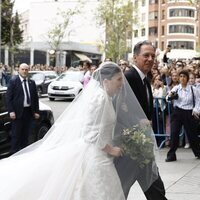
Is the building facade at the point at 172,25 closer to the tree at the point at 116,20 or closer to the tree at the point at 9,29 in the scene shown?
the tree at the point at 116,20

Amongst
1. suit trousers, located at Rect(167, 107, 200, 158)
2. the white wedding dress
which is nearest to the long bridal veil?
the white wedding dress

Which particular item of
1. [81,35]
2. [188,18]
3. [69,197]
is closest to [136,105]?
[69,197]

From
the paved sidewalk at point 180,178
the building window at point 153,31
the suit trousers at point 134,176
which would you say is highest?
the building window at point 153,31

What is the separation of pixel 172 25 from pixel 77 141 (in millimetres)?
96715

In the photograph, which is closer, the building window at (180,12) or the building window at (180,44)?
the building window at (180,12)

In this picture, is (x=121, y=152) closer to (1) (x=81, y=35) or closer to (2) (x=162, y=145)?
(2) (x=162, y=145)

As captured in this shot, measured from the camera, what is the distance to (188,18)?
329ft

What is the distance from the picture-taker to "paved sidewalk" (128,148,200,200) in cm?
695

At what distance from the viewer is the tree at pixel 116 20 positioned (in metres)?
55.2

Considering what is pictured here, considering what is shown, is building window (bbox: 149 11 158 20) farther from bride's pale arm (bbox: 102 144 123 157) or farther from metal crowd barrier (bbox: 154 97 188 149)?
bride's pale arm (bbox: 102 144 123 157)

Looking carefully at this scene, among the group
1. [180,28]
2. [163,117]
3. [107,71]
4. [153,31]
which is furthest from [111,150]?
[153,31]

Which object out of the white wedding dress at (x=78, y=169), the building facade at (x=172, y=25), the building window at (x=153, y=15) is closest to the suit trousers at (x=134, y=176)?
the white wedding dress at (x=78, y=169)

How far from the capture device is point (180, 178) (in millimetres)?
8102

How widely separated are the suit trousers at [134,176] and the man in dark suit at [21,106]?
4862mm
